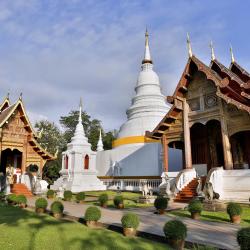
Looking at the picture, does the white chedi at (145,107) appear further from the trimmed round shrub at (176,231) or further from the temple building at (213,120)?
the trimmed round shrub at (176,231)

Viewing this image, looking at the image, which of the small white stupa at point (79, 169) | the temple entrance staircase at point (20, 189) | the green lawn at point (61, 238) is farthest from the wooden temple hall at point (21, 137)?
the green lawn at point (61, 238)

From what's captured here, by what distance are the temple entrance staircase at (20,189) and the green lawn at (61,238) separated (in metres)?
11.8

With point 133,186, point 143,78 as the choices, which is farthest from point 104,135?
point 133,186

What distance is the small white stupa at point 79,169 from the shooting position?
26.6 meters

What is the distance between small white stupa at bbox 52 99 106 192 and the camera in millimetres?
26641

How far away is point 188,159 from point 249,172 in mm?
4046

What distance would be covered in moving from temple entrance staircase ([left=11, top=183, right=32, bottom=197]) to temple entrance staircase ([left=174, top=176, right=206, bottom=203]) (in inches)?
461

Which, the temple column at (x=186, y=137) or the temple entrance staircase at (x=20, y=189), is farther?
the temple entrance staircase at (x=20, y=189)

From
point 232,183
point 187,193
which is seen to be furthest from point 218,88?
point 187,193

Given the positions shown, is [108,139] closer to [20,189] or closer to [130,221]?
[20,189]

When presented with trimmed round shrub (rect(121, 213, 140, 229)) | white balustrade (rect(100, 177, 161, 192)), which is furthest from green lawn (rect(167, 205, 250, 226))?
white balustrade (rect(100, 177, 161, 192))

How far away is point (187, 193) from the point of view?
603 inches

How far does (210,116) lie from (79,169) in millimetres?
15407

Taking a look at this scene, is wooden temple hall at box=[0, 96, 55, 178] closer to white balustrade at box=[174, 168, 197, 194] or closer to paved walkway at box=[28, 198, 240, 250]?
white balustrade at box=[174, 168, 197, 194]
